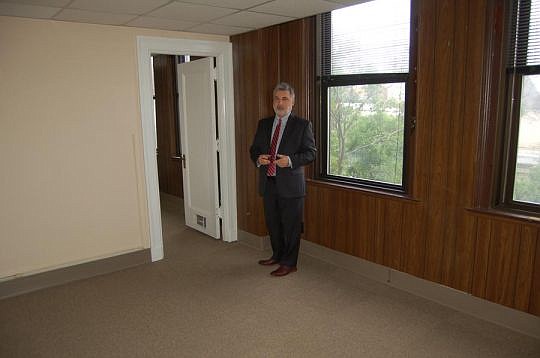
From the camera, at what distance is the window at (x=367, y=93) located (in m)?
3.29

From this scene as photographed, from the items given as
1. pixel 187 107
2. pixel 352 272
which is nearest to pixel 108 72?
pixel 187 107

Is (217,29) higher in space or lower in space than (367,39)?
higher

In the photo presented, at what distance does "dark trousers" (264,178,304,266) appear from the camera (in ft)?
12.1

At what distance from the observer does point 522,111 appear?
2.67m

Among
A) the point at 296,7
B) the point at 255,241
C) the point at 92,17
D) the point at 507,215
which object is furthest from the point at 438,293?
the point at 92,17

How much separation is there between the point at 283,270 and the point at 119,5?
8.28 feet

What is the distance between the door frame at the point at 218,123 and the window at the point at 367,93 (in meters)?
1.09

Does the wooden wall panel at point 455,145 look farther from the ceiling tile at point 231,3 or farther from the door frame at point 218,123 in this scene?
the door frame at point 218,123

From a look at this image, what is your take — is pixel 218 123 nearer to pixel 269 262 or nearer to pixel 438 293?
pixel 269 262

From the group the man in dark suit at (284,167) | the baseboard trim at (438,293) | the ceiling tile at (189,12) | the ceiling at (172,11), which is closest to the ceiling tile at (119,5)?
the ceiling at (172,11)

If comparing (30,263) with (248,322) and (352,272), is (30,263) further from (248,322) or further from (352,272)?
(352,272)

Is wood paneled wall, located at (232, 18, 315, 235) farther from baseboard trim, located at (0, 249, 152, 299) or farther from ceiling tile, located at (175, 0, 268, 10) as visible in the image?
baseboard trim, located at (0, 249, 152, 299)

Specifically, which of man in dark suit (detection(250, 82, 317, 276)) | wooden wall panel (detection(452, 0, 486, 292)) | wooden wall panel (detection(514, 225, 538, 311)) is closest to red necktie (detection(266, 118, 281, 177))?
man in dark suit (detection(250, 82, 317, 276))

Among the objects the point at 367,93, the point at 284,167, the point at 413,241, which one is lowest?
the point at 413,241
